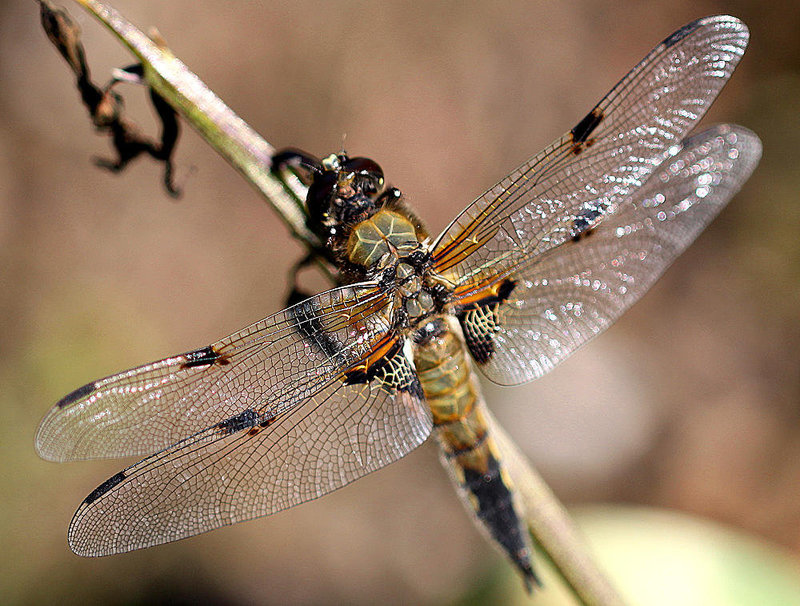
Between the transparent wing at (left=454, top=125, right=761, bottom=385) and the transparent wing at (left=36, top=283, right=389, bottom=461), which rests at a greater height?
the transparent wing at (left=36, top=283, right=389, bottom=461)

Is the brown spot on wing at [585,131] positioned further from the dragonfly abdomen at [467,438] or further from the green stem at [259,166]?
the green stem at [259,166]

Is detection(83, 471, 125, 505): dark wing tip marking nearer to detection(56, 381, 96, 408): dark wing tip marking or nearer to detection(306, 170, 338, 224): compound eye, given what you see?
detection(56, 381, 96, 408): dark wing tip marking

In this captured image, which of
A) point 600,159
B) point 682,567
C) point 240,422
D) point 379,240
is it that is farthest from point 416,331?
point 682,567

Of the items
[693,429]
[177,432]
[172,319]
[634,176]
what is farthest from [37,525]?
[693,429]

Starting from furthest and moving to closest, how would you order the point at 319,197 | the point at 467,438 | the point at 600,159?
1. the point at 467,438
2. the point at 600,159
3. the point at 319,197

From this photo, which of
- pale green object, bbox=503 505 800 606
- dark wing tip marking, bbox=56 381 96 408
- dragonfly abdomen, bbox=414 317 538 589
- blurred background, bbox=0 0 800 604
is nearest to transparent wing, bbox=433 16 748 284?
dragonfly abdomen, bbox=414 317 538 589

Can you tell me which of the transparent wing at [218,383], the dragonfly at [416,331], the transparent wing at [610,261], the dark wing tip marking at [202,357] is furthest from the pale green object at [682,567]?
the dark wing tip marking at [202,357]

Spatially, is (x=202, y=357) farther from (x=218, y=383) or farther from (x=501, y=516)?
(x=501, y=516)

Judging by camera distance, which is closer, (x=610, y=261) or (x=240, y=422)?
(x=240, y=422)
